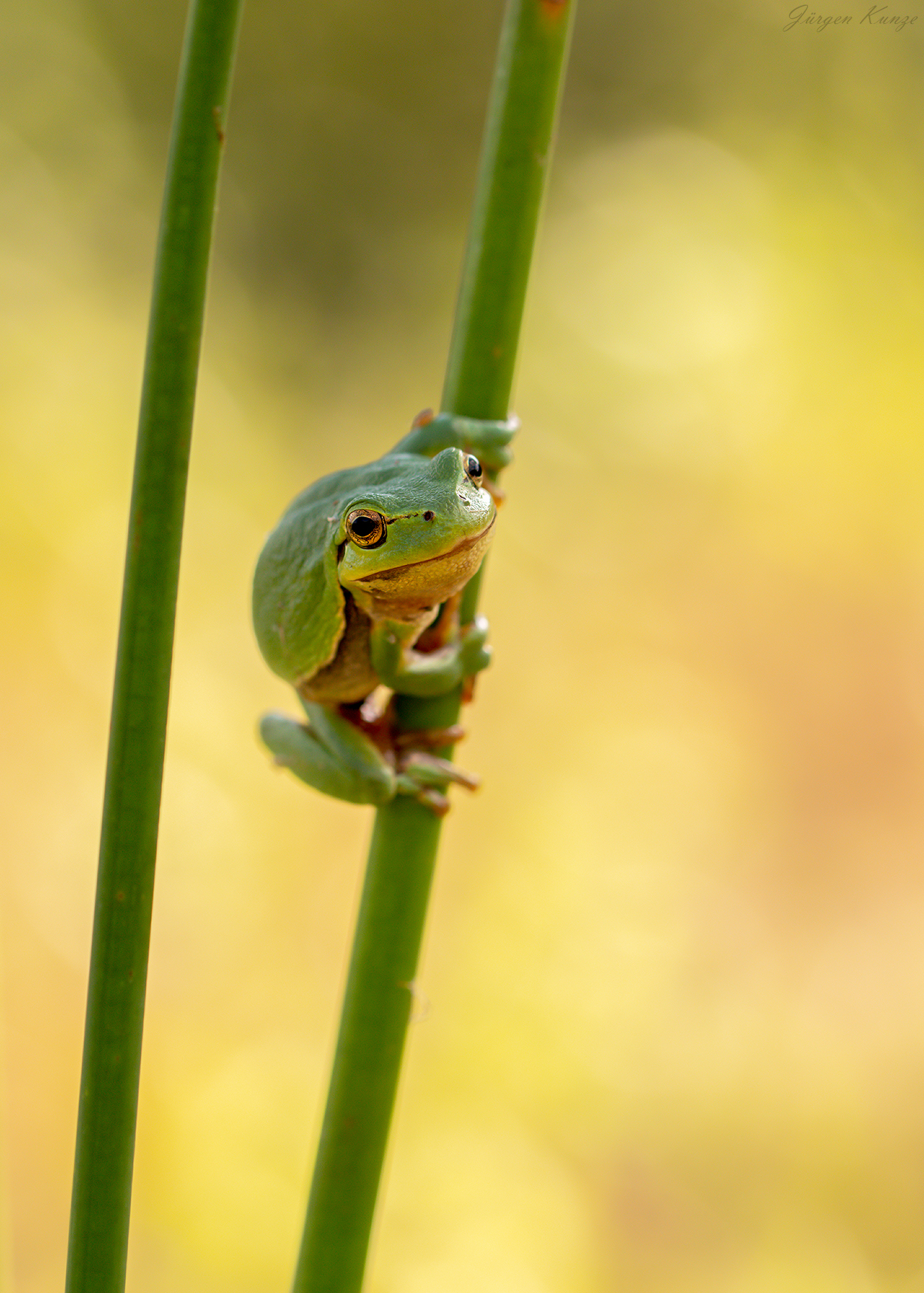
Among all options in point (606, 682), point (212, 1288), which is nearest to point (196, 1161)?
point (212, 1288)

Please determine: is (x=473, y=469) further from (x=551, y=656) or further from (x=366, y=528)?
(x=551, y=656)

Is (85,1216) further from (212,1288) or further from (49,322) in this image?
(49,322)

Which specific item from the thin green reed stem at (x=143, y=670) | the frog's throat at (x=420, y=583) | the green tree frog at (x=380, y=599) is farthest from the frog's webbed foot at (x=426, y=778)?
the thin green reed stem at (x=143, y=670)

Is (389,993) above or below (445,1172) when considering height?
above

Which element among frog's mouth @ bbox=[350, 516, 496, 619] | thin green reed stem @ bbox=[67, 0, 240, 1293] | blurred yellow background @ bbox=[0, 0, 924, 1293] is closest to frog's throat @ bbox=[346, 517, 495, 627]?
frog's mouth @ bbox=[350, 516, 496, 619]

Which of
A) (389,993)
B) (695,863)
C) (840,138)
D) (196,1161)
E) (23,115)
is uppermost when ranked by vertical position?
(840,138)

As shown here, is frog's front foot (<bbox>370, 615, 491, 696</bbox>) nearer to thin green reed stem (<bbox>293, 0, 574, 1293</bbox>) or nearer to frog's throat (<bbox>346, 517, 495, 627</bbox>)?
frog's throat (<bbox>346, 517, 495, 627</bbox>)

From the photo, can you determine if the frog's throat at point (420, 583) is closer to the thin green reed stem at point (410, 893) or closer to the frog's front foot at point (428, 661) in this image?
the frog's front foot at point (428, 661)
